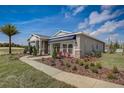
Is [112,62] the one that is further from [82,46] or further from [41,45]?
[41,45]

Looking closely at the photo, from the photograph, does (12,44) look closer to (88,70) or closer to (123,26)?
(88,70)

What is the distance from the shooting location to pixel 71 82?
522 cm

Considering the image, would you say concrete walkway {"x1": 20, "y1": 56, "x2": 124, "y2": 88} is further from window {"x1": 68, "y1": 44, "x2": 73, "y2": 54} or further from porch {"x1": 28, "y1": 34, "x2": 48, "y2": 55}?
porch {"x1": 28, "y1": 34, "x2": 48, "y2": 55}

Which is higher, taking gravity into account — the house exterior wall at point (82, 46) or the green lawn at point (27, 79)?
the house exterior wall at point (82, 46)

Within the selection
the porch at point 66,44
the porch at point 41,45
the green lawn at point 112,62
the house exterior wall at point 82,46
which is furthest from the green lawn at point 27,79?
the porch at point 41,45

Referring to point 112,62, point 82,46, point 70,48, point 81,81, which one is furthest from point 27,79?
point 70,48

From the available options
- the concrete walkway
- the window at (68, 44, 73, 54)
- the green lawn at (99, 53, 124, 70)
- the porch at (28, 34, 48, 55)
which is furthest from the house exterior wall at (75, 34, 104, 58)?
the concrete walkway

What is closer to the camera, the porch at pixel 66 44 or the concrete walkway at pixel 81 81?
the concrete walkway at pixel 81 81

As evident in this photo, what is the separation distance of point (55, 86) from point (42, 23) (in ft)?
13.7

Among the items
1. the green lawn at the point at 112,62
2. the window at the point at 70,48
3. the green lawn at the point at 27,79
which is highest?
the window at the point at 70,48

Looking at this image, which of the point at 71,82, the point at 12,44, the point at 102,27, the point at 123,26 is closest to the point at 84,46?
the point at 102,27

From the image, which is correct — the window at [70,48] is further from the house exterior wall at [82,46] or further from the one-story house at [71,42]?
the house exterior wall at [82,46]

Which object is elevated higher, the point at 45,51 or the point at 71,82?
the point at 45,51

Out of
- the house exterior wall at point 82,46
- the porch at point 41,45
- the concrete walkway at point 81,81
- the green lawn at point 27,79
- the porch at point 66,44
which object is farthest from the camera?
the porch at point 41,45
